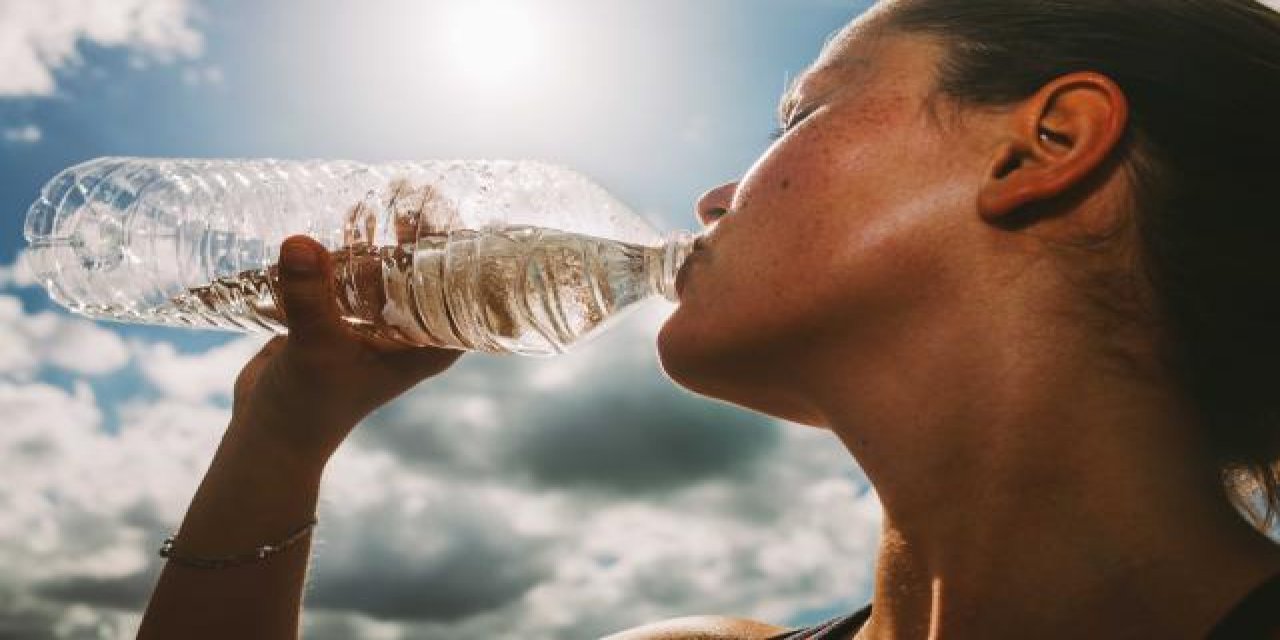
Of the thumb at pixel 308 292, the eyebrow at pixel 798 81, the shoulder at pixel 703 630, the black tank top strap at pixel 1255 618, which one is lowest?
the shoulder at pixel 703 630

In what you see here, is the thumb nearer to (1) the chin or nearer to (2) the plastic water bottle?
(2) the plastic water bottle

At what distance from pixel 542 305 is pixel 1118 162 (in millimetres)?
1213

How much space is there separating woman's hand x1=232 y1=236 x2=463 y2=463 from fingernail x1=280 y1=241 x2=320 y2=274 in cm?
13

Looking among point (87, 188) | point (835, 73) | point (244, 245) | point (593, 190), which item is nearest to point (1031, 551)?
point (835, 73)

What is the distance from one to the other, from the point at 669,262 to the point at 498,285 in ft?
1.30

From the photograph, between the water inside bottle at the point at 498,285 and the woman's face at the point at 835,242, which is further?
the water inside bottle at the point at 498,285

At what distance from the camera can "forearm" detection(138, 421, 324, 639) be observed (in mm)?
2316

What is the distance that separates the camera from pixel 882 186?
5.48 feet

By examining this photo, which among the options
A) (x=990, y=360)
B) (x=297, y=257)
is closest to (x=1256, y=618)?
(x=990, y=360)

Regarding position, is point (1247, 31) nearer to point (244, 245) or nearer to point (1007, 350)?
point (1007, 350)

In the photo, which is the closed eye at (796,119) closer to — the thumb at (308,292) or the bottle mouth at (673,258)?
the bottle mouth at (673,258)

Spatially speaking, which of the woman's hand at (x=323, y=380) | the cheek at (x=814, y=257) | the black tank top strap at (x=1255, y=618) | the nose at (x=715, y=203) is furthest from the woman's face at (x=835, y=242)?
the woman's hand at (x=323, y=380)

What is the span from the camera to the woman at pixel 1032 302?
156 centimetres

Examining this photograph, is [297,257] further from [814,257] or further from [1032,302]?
[1032,302]
